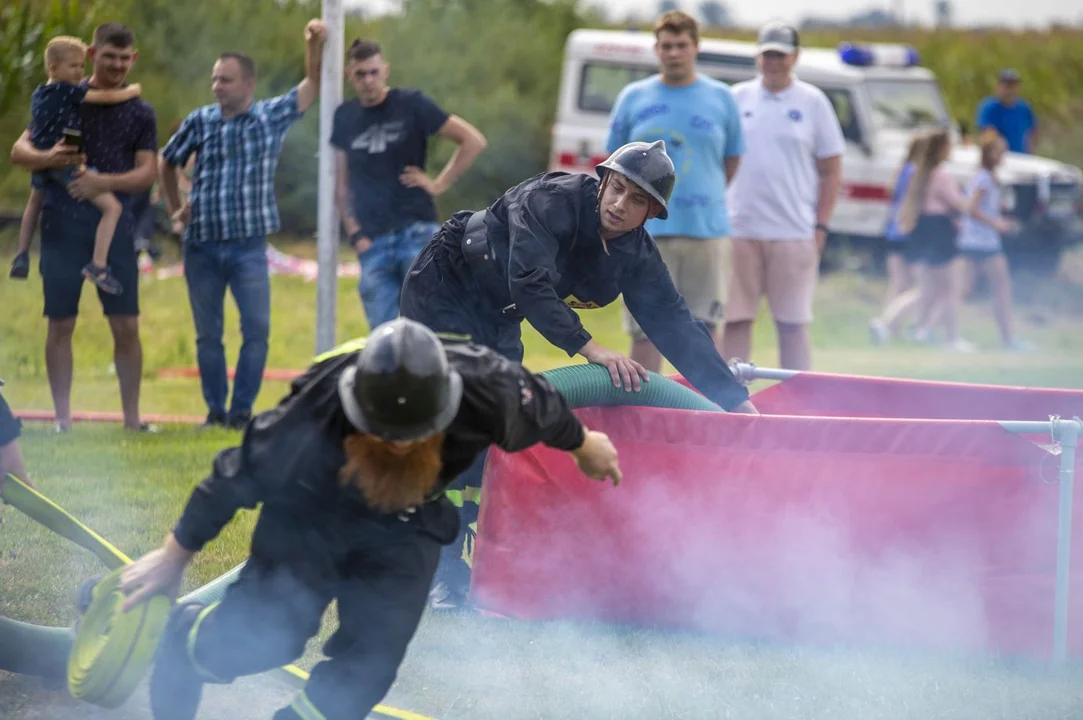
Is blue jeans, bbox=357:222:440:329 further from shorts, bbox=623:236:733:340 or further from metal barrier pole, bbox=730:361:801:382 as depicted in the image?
metal barrier pole, bbox=730:361:801:382

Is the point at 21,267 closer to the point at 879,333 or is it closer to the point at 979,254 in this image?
the point at 879,333

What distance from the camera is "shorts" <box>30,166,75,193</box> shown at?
7.10m

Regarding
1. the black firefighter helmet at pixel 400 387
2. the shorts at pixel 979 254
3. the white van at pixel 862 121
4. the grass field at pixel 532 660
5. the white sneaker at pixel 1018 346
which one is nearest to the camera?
the black firefighter helmet at pixel 400 387

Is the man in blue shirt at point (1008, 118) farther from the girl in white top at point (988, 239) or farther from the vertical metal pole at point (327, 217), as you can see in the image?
the vertical metal pole at point (327, 217)

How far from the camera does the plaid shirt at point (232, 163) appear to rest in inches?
293

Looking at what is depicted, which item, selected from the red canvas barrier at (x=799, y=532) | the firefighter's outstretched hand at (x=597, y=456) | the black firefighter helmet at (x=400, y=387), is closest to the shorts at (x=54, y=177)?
the red canvas barrier at (x=799, y=532)

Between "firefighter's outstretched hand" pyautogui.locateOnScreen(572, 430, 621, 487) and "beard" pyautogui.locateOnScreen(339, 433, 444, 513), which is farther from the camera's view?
"firefighter's outstretched hand" pyautogui.locateOnScreen(572, 430, 621, 487)

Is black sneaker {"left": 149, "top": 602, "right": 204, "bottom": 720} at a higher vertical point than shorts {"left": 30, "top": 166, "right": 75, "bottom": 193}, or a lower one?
lower

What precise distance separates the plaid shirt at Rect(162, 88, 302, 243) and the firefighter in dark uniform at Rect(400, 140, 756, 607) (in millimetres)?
2722

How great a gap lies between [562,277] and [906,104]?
1238cm

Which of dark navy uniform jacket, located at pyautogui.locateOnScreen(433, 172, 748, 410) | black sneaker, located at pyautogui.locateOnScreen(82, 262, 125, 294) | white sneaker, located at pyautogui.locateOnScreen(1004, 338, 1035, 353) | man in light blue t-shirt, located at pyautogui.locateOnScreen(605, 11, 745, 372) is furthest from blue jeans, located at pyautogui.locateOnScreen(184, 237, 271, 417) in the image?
white sneaker, located at pyautogui.locateOnScreen(1004, 338, 1035, 353)

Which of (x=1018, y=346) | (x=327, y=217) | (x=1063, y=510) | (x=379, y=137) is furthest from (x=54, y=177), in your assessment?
(x=1018, y=346)

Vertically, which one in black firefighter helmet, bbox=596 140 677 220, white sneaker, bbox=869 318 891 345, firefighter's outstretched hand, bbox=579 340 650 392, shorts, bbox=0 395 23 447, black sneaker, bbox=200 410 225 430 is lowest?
white sneaker, bbox=869 318 891 345

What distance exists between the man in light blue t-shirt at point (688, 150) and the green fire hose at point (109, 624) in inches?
99.6
